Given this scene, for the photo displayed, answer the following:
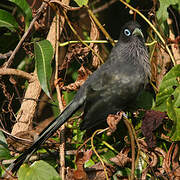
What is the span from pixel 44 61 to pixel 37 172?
89 centimetres

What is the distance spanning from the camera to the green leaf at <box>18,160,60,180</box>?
222 cm

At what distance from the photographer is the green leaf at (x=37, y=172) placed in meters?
2.22

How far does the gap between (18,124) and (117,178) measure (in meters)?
0.98

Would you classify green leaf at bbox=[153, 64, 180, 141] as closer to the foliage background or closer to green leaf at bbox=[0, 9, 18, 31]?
the foliage background

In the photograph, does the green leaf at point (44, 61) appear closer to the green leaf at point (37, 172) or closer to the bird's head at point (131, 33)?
the green leaf at point (37, 172)

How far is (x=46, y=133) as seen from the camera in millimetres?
2592

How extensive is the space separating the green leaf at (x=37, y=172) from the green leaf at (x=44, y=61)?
1.83ft

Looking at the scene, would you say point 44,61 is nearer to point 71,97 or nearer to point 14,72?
point 14,72

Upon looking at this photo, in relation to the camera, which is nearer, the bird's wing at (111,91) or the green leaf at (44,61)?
the green leaf at (44,61)

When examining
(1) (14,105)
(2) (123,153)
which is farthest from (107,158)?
(1) (14,105)

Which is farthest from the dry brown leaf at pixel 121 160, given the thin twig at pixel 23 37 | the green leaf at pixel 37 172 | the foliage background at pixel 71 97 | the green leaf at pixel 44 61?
the thin twig at pixel 23 37

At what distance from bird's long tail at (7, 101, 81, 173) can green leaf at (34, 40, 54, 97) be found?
0.25 m

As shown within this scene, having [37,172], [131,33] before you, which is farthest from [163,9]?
[37,172]

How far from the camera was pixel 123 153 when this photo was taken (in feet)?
8.24
